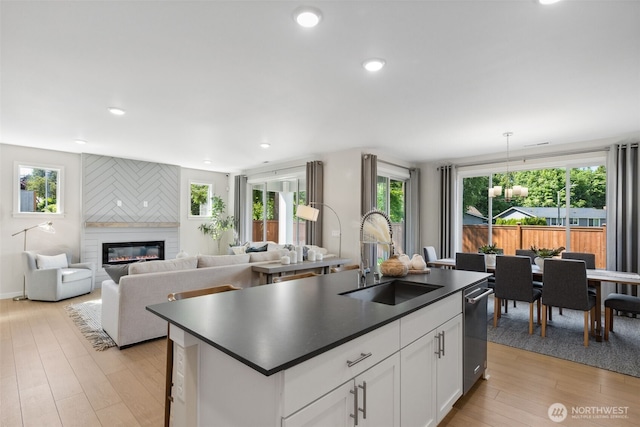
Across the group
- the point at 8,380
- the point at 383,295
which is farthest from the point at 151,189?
the point at 383,295

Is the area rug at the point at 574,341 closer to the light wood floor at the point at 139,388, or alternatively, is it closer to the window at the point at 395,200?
the light wood floor at the point at 139,388

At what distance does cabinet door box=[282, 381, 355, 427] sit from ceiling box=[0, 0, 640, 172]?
2029mm

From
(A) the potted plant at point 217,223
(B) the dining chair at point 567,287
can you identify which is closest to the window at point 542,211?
(B) the dining chair at point 567,287

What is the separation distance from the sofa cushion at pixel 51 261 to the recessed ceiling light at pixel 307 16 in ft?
19.2

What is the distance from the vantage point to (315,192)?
6.01 m

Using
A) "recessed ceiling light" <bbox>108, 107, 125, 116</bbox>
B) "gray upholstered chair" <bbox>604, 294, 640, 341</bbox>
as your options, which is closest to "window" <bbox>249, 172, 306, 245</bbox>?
"recessed ceiling light" <bbox>108, 107, 125, 116</bbox>

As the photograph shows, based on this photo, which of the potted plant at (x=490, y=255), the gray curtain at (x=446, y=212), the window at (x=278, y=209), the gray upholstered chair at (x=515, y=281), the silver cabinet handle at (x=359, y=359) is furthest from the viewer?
the window at (x=278, y=209)

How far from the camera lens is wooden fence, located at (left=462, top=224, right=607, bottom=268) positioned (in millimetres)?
5062

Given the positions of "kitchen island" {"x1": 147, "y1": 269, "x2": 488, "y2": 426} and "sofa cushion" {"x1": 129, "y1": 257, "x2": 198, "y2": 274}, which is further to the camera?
"sofa cushion" {"x1": 129, "y1": 257, "x2": 198, "y2": 274}

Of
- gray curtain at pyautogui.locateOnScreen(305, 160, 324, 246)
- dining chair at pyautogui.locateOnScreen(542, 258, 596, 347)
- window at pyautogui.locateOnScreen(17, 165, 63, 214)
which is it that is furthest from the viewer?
gray curtain at pyautogui.locateOnScreen(305, 160, 324, 246)

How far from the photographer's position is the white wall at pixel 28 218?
215 inches

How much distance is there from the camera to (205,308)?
1655mm

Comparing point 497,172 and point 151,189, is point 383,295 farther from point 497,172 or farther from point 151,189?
point 151,189

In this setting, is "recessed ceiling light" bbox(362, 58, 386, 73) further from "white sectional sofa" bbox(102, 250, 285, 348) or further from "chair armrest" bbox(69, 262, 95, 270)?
"chair armrest" bbox(69, 262, 95, 270)
